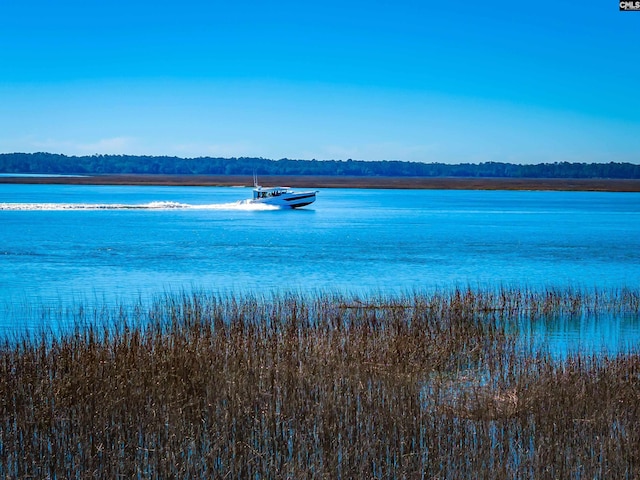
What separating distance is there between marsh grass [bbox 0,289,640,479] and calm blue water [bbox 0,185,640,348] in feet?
33.8

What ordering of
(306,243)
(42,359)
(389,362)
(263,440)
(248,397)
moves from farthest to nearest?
(306,243) < (389,362) < (42,359) < (248,397) < (263,440)

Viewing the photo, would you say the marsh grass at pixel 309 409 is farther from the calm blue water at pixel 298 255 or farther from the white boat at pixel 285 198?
the white boat at pixel 285 198

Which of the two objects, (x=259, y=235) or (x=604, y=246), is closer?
(x=604, y=246)

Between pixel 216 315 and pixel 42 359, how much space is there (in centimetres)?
476

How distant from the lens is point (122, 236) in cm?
4656

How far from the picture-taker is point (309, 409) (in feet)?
31.5

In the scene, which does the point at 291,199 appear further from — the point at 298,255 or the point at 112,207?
the point at 298,255

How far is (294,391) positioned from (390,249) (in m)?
28.7

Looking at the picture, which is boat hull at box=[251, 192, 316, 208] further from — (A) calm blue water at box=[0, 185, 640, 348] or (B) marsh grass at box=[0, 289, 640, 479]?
(B) marsh grass at box=[0, 289, 640, 479]

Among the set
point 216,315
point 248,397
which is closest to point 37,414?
point 248,397

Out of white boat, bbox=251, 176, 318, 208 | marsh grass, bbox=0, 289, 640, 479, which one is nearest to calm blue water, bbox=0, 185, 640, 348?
marsh grass, bbox=0, 289, 640, 479

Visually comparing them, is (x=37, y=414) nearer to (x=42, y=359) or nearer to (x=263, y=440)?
(x=42, y=359)

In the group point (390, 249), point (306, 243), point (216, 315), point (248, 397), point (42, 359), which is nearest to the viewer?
point (248, 397)

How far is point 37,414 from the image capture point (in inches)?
363
